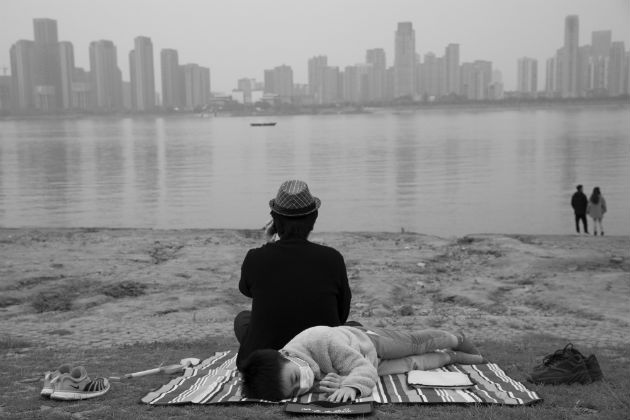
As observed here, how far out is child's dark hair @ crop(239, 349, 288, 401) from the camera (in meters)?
4.53

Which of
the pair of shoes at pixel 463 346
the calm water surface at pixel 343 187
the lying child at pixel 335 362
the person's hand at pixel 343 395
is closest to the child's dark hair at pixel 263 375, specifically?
the lying child at pixel 335 362

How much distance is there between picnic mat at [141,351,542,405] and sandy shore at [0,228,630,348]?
8.86ft

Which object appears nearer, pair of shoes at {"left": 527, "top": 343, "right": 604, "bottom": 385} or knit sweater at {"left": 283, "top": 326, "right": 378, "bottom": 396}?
knit sweater at {"left": 283, "top": 326, "right": 378, "bottom": 396}

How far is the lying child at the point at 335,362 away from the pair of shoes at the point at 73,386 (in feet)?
3.20

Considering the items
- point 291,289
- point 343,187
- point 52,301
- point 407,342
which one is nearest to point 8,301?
point 52,301

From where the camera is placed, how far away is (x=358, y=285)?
1109 cm

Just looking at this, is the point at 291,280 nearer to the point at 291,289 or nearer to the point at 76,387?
the point at 291,289

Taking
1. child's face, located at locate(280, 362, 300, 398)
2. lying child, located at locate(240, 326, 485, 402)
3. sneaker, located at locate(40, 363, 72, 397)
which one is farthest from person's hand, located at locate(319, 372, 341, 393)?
sneaker, located at locate(40, 363, 72, 397)

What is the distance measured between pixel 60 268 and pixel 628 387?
965 cm

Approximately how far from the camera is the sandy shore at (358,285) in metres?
8.46

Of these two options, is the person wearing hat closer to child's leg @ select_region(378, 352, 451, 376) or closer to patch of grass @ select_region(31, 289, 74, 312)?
child's leg @ select_region(378, 352, 451, 376)

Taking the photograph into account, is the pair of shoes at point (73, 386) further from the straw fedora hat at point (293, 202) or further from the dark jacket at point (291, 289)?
the straw fedora hat at point (293, 202)

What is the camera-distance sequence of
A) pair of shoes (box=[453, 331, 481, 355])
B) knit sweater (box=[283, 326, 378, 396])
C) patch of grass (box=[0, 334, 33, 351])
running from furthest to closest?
patch of grass (box=[0, 334, 33, 351]), pair of shoes (box=[453, 331, 481, 355]), knit sweater (box=[283, 326, 378, 396])

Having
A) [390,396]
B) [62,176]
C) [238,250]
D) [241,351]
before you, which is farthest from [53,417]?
[62,176]
